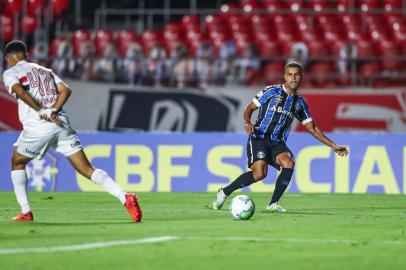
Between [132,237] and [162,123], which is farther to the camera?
[162,123]

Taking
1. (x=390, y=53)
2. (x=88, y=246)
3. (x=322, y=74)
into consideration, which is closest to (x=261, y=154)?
(x=88, y=246)

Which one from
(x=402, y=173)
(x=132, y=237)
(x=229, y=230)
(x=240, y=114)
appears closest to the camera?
(x=132, y=237)

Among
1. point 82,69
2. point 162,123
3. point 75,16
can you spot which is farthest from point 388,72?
point 75,16

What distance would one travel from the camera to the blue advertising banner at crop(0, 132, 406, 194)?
20.5m

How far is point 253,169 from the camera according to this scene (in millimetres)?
14219

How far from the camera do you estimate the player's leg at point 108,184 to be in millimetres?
11961

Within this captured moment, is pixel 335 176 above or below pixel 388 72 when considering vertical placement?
below

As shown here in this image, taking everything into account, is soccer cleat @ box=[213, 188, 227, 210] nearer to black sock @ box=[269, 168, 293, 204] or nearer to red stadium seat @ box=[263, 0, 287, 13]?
black sock @ box=[269, 168, 293, 204]

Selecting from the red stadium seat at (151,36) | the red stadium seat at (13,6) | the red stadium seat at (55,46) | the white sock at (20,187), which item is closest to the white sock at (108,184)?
the white sock at (20,187)

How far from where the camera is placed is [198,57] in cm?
2352

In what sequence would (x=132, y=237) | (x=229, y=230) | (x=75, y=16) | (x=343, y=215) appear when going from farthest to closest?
(x=75, y=16)
(x=343, y=215)
(x=229, y=230)
(x=132, y=237)

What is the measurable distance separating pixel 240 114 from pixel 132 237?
13077 millimetres

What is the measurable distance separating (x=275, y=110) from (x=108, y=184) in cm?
→ 312

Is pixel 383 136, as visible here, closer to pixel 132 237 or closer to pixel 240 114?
pixel 240 114
